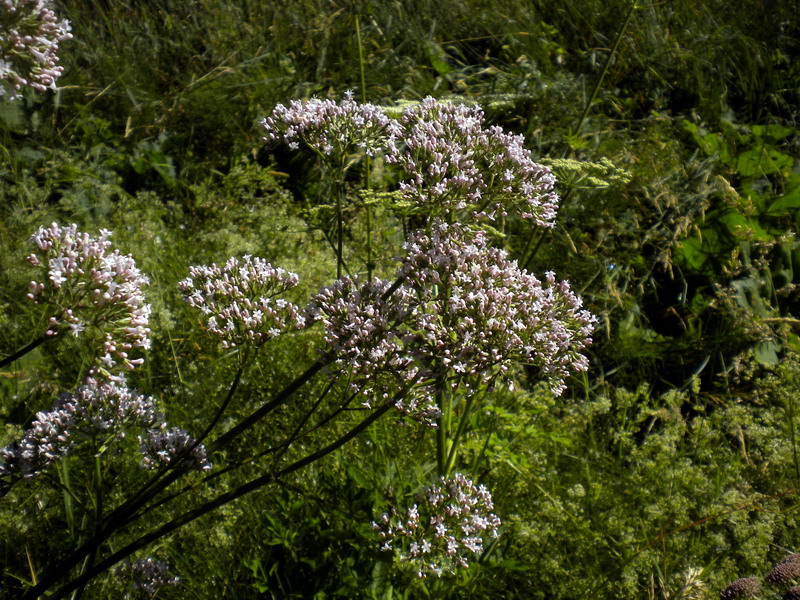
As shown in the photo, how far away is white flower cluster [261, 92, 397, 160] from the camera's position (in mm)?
2193

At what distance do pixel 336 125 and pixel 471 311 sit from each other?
76cm

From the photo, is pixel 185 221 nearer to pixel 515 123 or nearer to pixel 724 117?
pixel 515 123

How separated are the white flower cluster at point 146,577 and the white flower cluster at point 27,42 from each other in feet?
5.26

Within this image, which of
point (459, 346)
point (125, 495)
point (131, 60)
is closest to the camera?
point (459, 346)

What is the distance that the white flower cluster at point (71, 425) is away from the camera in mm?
1997

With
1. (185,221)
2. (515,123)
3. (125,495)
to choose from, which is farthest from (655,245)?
(125,495)

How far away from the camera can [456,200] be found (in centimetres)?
192

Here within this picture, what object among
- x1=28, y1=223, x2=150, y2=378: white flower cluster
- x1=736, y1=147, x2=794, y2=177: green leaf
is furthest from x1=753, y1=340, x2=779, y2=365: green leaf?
x1=28, y1=223, x2=150, y2=378: white flower cluster

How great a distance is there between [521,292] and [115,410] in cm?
121

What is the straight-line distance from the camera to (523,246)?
4617 millimetres

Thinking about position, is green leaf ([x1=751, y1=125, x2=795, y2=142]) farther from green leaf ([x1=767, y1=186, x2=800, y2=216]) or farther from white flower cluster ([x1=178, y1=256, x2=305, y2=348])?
white flower cluster ([x1=178, y1=256, x2=305, y2=348])

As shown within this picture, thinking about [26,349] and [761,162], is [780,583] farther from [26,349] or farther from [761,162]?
[761,162]

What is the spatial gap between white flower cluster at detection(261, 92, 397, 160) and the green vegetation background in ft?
2.78

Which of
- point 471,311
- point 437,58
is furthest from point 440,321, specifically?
point 437,58
